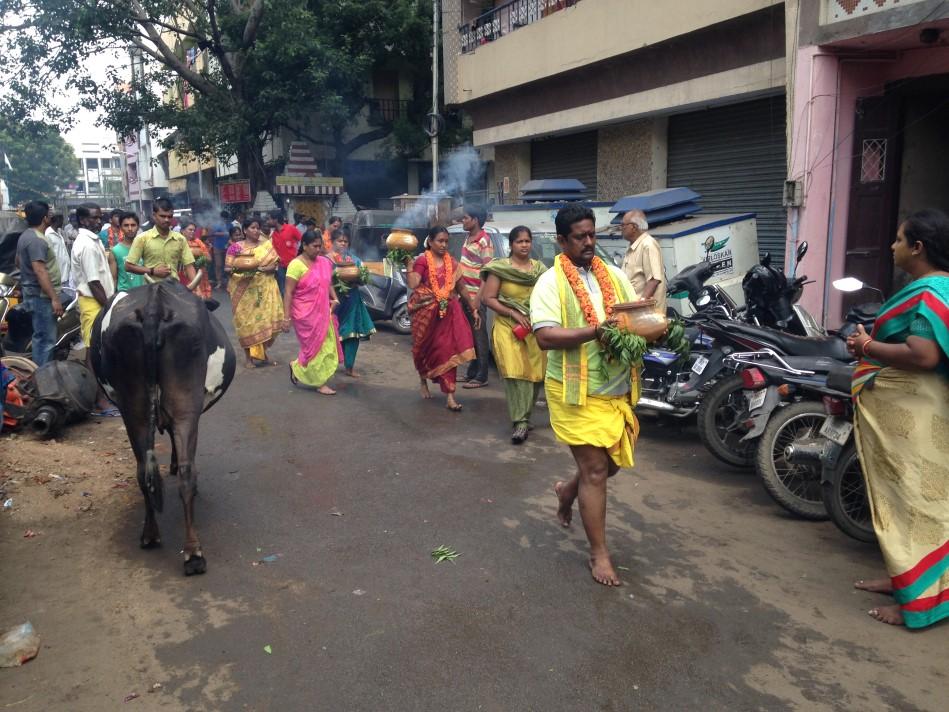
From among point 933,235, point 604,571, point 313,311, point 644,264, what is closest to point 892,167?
point 644,264

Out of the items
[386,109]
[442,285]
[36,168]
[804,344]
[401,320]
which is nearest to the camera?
[804,344]

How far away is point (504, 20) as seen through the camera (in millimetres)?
18188

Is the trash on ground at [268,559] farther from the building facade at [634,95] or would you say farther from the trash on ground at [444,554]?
the building facade at [634,95]

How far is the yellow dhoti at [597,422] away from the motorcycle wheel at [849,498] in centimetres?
128

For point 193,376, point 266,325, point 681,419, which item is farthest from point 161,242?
point 681,419

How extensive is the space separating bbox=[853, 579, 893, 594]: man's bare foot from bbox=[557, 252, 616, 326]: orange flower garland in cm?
189

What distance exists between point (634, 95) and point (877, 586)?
1139cm

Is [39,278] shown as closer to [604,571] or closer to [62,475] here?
[62,475]

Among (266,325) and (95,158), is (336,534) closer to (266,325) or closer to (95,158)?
(266,325)

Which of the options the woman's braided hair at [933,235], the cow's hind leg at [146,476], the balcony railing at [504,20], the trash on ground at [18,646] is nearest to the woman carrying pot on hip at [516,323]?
the cow's hind leg at [146,476]

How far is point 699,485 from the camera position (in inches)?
238

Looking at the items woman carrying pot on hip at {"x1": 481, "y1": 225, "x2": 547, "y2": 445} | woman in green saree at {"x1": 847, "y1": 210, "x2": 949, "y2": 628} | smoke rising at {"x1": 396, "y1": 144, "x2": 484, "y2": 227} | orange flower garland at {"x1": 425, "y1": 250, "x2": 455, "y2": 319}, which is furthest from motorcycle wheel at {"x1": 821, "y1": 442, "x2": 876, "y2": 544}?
smoke rising at {"x1": 396, "y1": 144, "x2": 484, "y2": 227}

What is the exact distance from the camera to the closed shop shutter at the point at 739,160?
472 inches

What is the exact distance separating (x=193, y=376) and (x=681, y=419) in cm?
431
